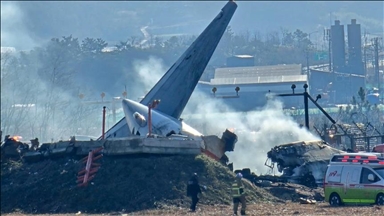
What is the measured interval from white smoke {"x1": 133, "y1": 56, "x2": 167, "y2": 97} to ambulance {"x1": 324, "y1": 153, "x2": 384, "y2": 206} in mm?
81616

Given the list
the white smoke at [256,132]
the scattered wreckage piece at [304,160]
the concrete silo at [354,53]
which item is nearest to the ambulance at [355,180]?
the scattered wreckage piece at [304,160]

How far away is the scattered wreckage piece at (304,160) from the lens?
174 ft

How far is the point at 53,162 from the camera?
163ft

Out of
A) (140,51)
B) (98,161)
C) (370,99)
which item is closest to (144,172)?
(98,161)

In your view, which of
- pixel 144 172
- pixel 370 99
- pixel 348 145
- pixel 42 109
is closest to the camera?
pixel 144 172

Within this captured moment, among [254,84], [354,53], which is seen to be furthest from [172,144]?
[354,53]

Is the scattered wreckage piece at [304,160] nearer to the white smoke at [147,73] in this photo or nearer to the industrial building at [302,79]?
the industrial building at [302,79]

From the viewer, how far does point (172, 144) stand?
159 ft

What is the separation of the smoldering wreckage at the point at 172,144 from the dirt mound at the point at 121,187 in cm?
58

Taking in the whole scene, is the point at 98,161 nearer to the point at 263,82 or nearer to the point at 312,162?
the point at 312,162

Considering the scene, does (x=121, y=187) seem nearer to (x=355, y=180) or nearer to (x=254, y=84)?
(x=355, y=180)

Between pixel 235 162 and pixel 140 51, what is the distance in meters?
97.9

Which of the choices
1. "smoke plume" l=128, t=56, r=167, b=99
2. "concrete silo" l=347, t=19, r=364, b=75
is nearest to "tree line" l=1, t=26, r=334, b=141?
"smoke plume" l=128, t=56, r=167, b=99

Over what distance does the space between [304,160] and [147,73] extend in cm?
9118
